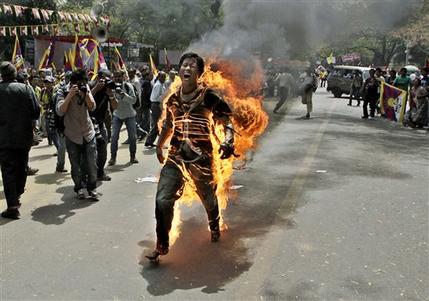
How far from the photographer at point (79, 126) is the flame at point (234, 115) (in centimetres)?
136

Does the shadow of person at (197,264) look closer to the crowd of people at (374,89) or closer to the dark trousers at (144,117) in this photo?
the dark trousers at (144,117)

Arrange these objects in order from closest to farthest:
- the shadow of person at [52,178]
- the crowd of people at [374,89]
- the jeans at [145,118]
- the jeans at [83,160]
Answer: the jeans at [83,160], the shadow of person at [52,178], the jeans at [145,118], the crowd of people at [374,89]

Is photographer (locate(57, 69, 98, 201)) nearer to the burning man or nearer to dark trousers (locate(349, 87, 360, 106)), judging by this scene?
the burning man

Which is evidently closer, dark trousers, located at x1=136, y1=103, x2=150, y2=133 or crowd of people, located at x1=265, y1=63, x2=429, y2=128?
dark trousers, located at x1=136, y1=103, x2=150, y2=133

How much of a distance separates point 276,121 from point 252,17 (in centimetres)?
550

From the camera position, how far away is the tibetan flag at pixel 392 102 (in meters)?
15.7

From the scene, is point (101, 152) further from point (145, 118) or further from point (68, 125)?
point (145, 118)

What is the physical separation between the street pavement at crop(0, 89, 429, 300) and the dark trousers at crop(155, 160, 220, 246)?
0.29 meters

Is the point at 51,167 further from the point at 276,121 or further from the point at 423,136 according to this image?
the point at 423,136

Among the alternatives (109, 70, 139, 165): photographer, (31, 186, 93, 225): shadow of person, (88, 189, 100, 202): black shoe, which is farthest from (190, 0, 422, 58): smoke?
(31, 186, 93, 225): shadow of person

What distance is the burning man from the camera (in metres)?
4.41

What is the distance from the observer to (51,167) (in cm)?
856

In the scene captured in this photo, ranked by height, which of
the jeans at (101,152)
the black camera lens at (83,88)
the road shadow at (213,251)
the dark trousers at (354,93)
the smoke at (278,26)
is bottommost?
the dark trousers at (354,93)

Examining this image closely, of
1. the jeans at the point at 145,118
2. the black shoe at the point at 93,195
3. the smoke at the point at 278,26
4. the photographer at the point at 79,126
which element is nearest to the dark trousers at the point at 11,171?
the photographer at the point at 79,126
